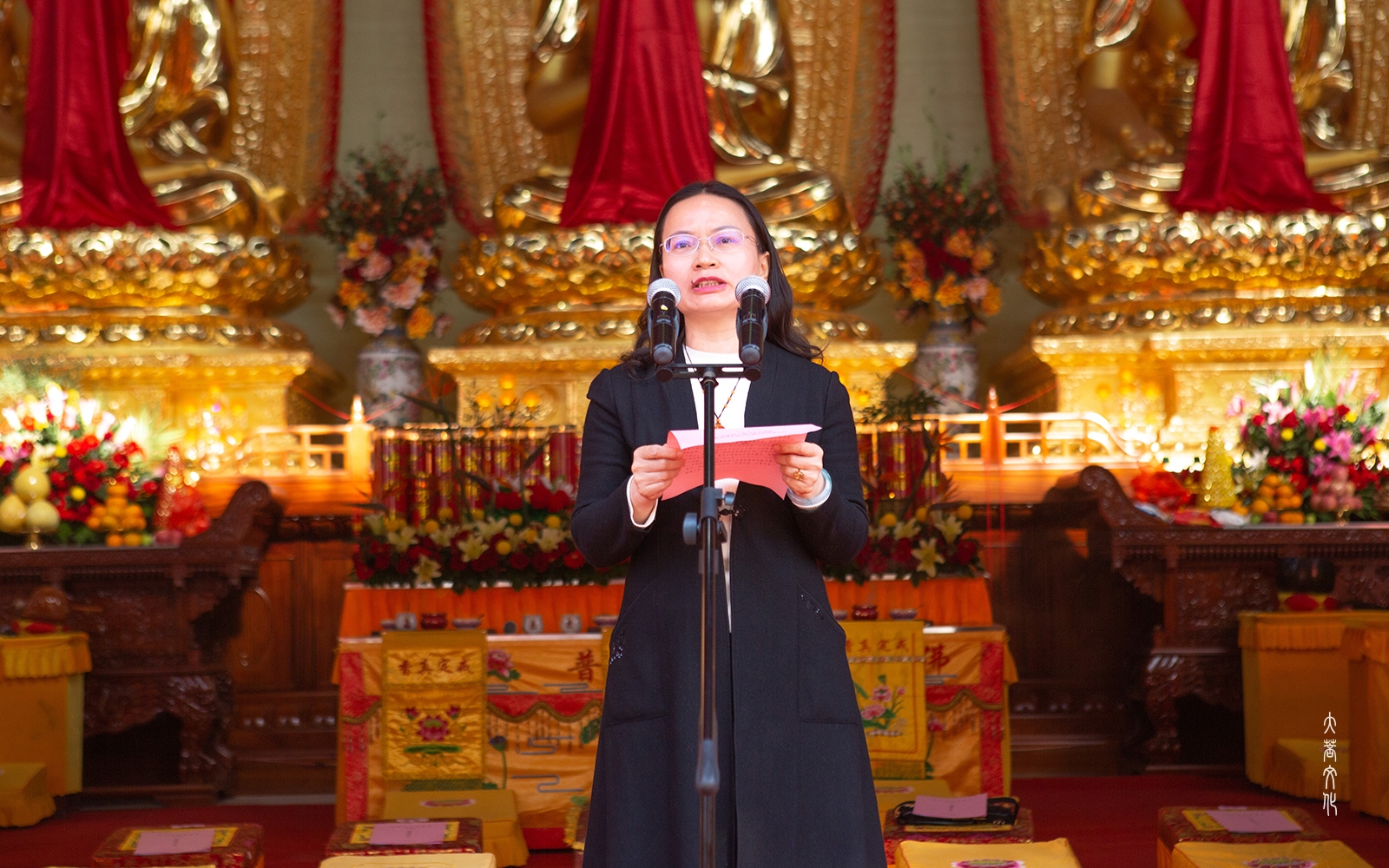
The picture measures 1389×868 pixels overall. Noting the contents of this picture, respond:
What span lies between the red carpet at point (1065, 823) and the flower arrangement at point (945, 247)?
1920 millimetres

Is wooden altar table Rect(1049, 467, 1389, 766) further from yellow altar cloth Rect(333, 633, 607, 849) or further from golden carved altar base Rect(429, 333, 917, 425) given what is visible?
yellow altar cloth Rect(333, 633, 607, 849)

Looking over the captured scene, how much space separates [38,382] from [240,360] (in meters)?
0.74

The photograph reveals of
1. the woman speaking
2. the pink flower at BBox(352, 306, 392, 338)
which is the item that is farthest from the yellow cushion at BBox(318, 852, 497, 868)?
the pink flower at BBox(352, 306, 392, 338)

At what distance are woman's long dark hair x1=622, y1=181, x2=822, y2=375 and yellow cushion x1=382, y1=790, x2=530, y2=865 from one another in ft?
5.07

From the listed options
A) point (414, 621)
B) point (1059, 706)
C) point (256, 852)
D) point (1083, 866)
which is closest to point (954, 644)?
point (1083, 866)

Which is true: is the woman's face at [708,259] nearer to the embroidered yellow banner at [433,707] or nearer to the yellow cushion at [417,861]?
the yellow cushion at [417,861]

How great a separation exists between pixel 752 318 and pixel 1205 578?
2673 millimetres

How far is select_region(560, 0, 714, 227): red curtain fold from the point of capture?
495 cm

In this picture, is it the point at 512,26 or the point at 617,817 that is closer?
the point at 617,817

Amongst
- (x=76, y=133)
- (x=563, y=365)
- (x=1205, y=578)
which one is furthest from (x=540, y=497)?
(x=76, y=133)

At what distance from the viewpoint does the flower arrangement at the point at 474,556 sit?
3.49m

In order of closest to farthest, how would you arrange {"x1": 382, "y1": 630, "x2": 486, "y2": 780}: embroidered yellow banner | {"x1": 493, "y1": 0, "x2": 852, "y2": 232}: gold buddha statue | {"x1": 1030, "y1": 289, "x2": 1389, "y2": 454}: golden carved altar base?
{"x1": 382, "y1": 630, "x2": 486, "y2": 780}: embroidered yellow banner → {"x1": 1030, "y1": 289, "x2": 1389, "y2": 454}: golden carved altar base → {"x1": 493, "y1": 0, "x2": 852, "y2": 232}: gold buddha statue

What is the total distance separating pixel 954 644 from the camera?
3.37 metres

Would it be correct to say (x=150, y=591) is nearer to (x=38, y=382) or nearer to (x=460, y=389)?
(x=38, y=382)
